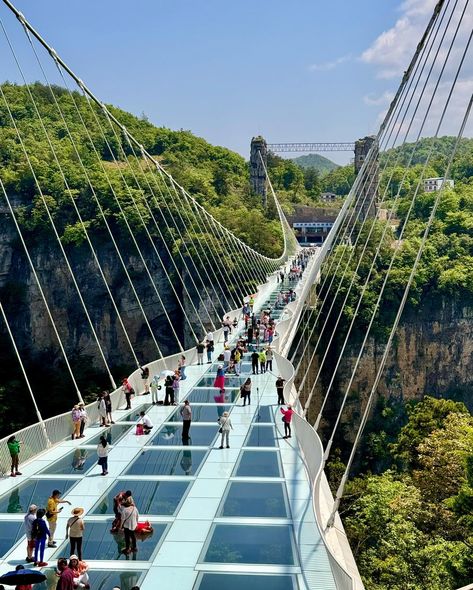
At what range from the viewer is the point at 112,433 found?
497 inches

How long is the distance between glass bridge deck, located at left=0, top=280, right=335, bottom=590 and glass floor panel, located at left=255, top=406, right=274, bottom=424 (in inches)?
0.8

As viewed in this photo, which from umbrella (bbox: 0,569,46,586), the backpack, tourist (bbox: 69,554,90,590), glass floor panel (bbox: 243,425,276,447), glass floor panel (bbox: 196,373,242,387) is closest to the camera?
umbrella (bbox: 0,569,46,586)

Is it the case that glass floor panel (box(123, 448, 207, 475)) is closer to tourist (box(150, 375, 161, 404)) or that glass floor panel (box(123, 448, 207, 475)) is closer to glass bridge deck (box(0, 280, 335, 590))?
glass bridge deck (box(0, 280, 335, 590))

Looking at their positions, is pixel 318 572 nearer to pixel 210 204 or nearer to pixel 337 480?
pixel 337 480

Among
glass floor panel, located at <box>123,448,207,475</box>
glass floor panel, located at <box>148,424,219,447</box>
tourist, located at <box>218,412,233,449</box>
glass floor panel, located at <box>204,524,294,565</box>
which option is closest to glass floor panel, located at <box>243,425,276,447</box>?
tourist, located at <box>218,412,233,449</box>

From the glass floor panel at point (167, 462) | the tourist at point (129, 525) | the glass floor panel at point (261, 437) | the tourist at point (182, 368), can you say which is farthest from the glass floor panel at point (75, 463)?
the tourist at point (182, 368)

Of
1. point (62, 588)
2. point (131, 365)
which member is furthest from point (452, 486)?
point (131, 365)

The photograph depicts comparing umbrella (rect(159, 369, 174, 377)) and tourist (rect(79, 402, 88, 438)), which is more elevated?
umbrella (rect(159, 369, 174, 377))

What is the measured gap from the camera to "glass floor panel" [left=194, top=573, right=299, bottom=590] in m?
6.68

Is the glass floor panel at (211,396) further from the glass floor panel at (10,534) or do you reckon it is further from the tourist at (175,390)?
the glass floor panel at (10,534)

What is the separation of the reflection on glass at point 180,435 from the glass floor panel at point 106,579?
469 centimetres

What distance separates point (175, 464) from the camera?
422 inches

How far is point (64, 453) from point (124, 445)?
1000mm

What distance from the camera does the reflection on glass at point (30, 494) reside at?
8984 millimetres
